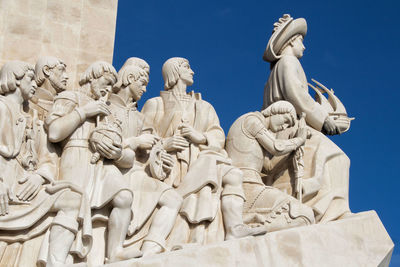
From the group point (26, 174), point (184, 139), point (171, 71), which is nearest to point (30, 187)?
point (26, 174)

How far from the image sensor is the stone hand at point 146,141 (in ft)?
27.2

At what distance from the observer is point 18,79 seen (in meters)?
7.88

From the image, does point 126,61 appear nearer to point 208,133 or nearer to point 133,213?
point 208,133

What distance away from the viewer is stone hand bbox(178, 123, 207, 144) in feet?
28.8

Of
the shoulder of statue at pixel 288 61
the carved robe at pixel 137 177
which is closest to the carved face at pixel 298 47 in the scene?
the shoulder of statue at pixel 288 61

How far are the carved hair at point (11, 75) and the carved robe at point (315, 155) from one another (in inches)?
129

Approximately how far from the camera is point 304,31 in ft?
34.7

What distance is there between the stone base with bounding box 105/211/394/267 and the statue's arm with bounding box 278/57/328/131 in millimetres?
1526

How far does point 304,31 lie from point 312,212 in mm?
2949

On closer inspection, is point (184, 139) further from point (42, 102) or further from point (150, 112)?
point (42, 102)

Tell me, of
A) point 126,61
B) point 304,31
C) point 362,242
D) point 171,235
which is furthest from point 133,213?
point 304,31

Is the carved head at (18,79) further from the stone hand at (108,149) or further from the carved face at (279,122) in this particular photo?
the carved face at (279,122)

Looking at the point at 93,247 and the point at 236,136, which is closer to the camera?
the point at 93,247

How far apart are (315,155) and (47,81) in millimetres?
3288
